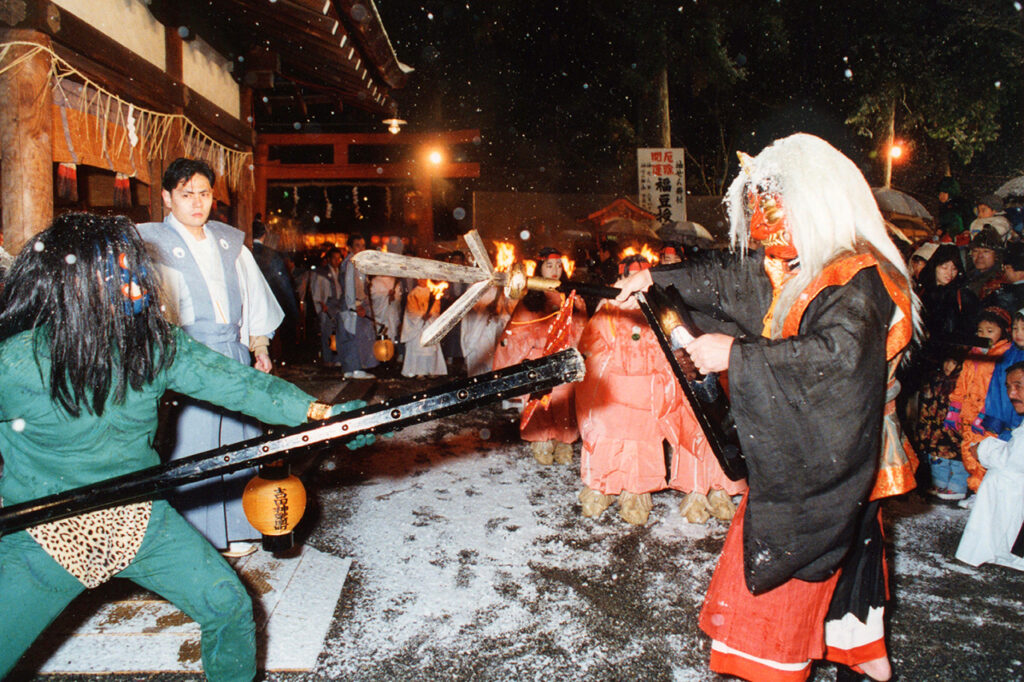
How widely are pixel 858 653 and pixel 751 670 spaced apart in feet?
1.94

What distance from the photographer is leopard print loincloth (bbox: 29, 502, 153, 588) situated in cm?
207

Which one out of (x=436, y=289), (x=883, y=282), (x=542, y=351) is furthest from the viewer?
(x=436, y=289)

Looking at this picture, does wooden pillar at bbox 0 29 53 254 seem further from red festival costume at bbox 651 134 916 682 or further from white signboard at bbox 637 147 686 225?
white signboard at bbox 637 147 686 225

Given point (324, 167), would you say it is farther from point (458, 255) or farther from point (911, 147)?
point (911, 147)

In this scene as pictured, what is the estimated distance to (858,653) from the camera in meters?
2.66

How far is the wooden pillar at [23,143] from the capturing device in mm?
4098

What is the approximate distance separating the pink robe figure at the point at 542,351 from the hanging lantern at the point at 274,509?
3.17 m

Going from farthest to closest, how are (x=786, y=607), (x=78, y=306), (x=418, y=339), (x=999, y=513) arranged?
(x=418, y=339)
(x=999, y=513)
(x=786, y=607)
(x=78, y=306)

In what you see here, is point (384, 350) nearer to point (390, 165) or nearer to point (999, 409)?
point (390, 165)

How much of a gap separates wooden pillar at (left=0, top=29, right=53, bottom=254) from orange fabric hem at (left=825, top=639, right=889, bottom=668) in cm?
532

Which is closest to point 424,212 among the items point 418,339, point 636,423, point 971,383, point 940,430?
point 418,339

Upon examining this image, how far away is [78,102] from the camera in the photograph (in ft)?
15.6

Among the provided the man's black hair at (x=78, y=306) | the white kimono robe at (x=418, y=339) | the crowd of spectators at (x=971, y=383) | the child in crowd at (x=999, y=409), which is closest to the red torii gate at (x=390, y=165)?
the white kimono robe at (x=418, y=339)

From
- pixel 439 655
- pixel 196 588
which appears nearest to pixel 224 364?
pixel 196 588
